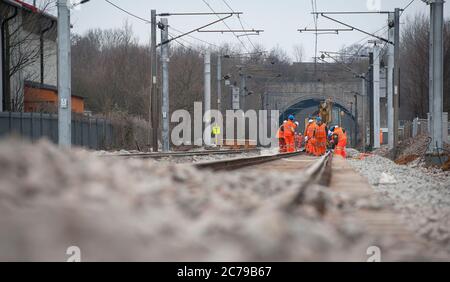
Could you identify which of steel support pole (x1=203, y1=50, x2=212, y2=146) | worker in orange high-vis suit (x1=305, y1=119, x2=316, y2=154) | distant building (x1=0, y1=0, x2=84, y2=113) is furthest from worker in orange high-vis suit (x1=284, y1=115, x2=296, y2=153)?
steel support pole (x1=203, y1=50, x2=212, y2=146)

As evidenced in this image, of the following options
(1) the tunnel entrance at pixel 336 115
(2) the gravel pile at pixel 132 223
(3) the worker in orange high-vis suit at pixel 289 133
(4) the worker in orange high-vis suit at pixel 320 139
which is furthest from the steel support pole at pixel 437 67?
(1) the tunnel entrance at pixel 336 115

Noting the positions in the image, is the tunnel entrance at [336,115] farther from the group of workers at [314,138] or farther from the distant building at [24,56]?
the group of workers at [314,138]

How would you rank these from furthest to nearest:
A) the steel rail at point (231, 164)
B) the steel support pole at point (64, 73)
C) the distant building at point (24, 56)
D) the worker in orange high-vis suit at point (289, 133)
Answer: the distant building at point (24, 56) < the worker in orange high-vis suit at point (289, 133) < the steel support pole at point (64, 73) < the steel rail at point (231, 164)

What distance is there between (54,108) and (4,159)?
30232mm

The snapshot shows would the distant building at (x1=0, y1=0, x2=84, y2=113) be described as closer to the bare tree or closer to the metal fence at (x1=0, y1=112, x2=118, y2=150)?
the bare tree

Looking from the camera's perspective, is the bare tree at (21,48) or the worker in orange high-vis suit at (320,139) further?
the bare tree at (21,48)

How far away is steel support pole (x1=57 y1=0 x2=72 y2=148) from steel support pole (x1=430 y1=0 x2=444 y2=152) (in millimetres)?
10528

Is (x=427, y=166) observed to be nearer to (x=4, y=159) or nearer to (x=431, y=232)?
(x=431, y=232)

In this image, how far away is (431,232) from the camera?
490 cm

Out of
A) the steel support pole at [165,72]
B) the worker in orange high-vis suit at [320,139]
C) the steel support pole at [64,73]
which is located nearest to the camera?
the steel support pole at [64,73]

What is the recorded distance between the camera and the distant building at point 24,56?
29922 mm

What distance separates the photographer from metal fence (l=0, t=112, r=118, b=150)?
2434 cm

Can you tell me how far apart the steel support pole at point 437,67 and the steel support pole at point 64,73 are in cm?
1053

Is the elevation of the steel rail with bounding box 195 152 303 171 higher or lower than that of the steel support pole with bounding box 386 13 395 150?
lower
